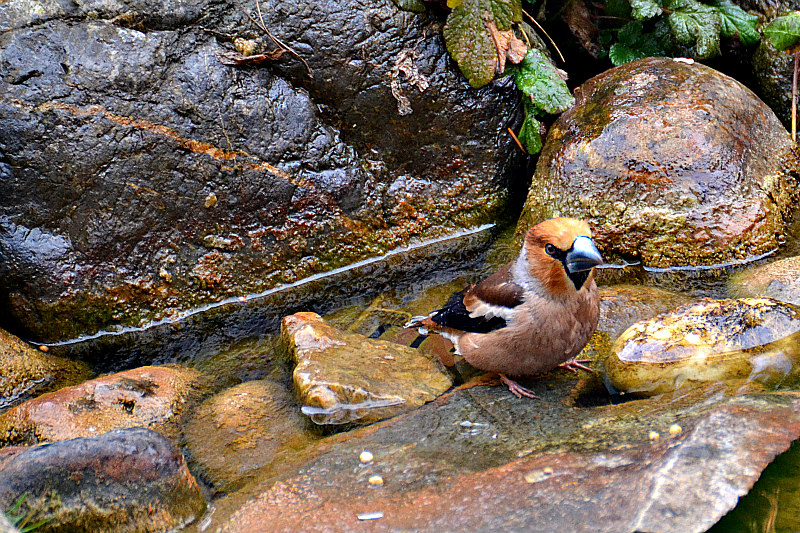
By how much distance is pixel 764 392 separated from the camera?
3.54m

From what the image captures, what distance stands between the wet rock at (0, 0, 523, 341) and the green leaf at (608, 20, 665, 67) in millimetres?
1260

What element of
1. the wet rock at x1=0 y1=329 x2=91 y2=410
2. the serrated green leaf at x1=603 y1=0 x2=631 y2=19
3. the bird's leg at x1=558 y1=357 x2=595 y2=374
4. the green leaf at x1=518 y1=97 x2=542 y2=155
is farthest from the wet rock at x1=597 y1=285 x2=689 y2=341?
the wet rock at x1=0 y1=329 x2=91 y2=410

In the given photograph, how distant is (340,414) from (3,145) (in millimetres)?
3218

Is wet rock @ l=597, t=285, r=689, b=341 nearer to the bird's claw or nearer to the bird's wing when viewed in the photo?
the bird's claw

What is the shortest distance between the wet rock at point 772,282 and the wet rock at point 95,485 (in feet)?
12.9

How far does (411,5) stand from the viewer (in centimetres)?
585

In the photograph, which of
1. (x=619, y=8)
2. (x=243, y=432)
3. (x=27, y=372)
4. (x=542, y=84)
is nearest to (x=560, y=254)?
(x=243, y=432)

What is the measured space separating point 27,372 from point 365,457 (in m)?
2.89

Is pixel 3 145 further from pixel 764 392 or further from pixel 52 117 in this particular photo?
pixel 764 392

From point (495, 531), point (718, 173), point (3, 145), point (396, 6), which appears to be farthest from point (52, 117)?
point (718, 173)

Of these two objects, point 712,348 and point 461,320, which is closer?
point 712,348

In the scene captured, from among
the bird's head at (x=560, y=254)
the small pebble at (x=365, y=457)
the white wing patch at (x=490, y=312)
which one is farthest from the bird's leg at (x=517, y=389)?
the small pebble at (x=365, y=457)

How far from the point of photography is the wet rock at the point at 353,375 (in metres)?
4.16

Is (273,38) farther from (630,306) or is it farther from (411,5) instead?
(630,306)
